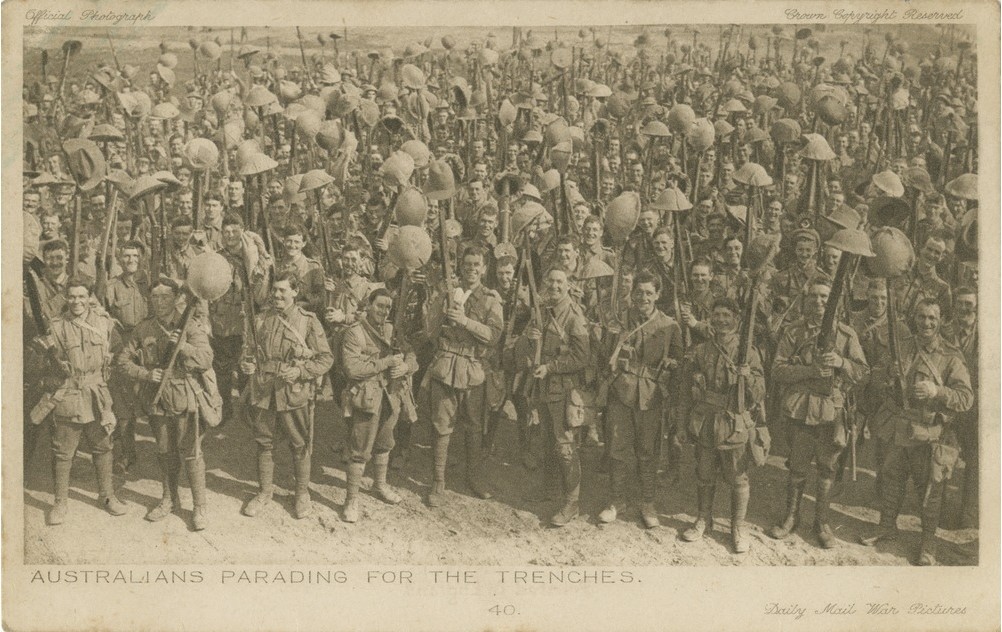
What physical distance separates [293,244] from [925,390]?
4758mm

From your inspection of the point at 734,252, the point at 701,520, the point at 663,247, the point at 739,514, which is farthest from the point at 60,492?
the point at 734,252

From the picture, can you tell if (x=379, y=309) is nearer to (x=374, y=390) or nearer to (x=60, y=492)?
(x=374, y=390)

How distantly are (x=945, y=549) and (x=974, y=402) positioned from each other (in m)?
1.13

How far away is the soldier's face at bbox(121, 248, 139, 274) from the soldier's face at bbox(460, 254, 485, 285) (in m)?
2.55

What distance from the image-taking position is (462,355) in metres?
8.02

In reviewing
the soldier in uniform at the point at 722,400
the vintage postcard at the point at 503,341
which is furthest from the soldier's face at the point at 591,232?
the soldier in uniform at the point at 722,400

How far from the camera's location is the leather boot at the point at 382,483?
816 cm

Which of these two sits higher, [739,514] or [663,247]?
[663,247]

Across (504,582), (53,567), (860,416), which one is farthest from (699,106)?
(53,567)

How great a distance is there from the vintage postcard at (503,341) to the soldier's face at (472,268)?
15 cm

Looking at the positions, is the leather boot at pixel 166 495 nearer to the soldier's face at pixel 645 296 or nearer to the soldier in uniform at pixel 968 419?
the soldier's face at pixel 645 296

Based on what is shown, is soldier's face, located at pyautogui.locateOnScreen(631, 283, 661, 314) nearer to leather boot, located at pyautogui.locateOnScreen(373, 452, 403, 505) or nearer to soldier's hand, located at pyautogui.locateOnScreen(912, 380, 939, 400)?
soldier's hand, located at pyautogui.locateOnScreen(912, 380, 939, 400)

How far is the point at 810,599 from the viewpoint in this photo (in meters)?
8.06

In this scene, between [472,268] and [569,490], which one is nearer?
[472,268]
